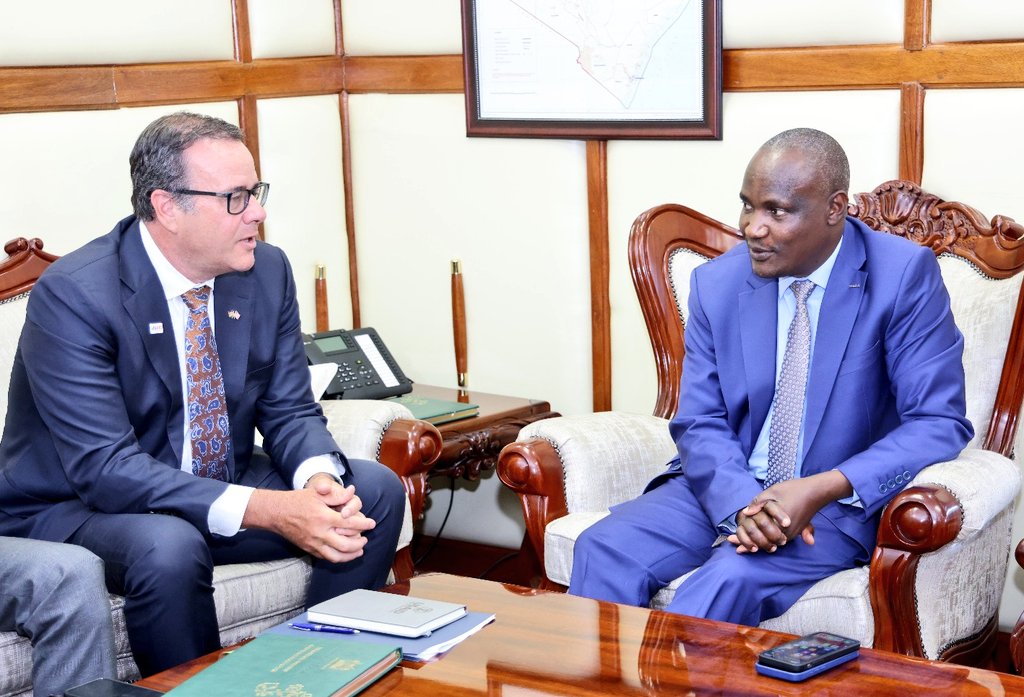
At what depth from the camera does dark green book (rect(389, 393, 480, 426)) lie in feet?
12.7

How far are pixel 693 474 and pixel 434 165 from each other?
177cm

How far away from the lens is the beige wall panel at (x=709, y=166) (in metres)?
3.53

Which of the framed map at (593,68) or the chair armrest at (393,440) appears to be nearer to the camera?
Answer: the chair armrest at (393,440)

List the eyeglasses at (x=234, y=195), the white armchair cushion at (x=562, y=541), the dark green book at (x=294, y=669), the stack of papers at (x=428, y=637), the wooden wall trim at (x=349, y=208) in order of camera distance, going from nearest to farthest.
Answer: the dark green book at (x=294, y=669) < the stack of papers at (x=428, y=637) < the eyeglasses at (x=234, y=195) < the white armchair cushion at (x=562, y=541) < the wooden wall trim at (x=349, y=208)

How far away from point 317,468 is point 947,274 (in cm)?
161

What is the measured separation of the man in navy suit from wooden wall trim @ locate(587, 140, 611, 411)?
115 centimetres

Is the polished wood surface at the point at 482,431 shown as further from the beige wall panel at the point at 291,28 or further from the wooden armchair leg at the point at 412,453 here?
the beige wall panel at the point at 291,28

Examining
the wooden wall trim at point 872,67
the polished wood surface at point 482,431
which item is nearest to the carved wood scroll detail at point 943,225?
the wooden wall trim at point 872,67

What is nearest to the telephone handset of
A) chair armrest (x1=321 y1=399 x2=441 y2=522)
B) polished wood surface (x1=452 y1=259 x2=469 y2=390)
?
polished wood surface (x1=452 y1=259 x2=469 y2=390)

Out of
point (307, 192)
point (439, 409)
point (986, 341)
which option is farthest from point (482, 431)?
point (986, 341)

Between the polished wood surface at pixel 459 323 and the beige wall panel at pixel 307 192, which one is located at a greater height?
the beige wall panel at pixel 307 192

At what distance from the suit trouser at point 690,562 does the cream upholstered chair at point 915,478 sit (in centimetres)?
4

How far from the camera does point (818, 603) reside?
2.72 m

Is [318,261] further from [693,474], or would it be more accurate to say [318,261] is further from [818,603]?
[818,603]
